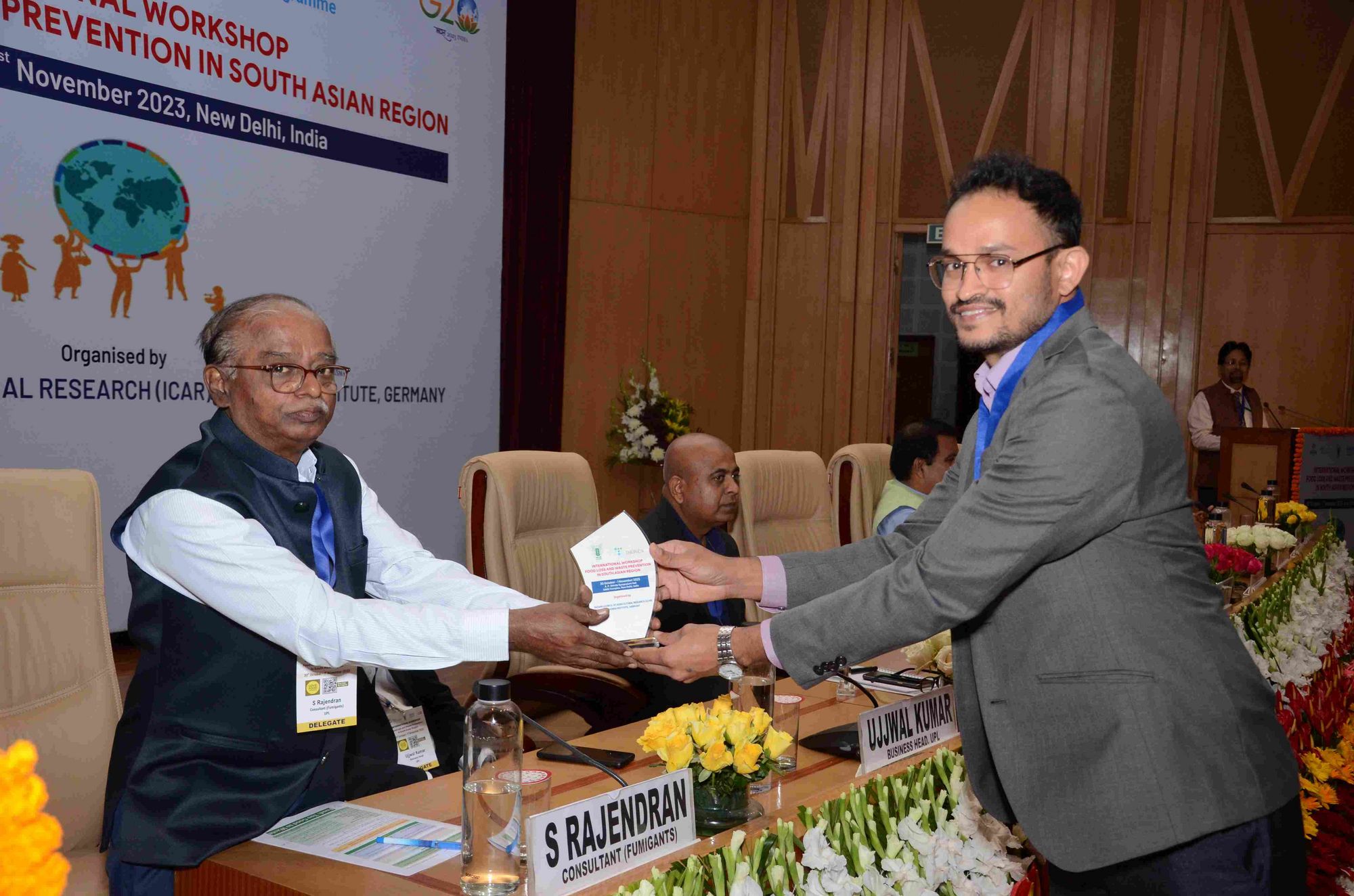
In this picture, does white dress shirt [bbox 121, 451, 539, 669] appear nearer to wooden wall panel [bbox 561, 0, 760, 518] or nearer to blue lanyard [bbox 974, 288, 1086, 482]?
blue lanyard [bbox 974, 288, 1086, 482]

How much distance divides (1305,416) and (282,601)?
862cm

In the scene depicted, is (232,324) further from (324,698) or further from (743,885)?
(743,885)

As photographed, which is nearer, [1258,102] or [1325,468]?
[1325,468]

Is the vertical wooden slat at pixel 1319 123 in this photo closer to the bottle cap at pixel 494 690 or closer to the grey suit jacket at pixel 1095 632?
the grey suit jacket at pixel 1095 632

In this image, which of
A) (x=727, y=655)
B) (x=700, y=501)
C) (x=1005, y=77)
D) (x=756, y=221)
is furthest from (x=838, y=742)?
(x=1005, y=77)

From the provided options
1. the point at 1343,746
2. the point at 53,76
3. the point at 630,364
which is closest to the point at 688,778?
the point at 1343,746

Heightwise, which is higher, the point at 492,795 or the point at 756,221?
the point at 756,221

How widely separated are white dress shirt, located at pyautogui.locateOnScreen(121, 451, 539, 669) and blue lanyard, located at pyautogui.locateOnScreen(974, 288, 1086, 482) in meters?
0.88

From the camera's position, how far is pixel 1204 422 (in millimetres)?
8062

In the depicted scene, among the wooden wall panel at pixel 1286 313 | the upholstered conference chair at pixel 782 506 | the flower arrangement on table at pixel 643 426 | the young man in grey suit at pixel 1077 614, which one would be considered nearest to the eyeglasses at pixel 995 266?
the young man in grey suit at pixel 1077 614

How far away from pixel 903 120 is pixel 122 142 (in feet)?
19.6

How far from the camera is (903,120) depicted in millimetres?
9062

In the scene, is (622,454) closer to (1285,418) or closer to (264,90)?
(264,90)

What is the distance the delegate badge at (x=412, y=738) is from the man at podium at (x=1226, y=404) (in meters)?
7.04
